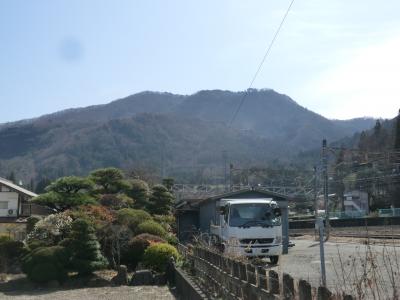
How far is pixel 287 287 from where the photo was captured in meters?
4.95

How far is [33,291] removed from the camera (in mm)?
16672

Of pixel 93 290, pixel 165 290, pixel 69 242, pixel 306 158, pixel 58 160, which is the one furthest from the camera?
pixel 58 160

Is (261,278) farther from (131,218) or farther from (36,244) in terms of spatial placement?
(131,218)

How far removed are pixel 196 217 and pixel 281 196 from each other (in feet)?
38.5

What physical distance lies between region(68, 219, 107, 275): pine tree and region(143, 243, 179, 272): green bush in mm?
1652

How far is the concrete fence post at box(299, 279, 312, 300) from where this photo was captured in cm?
439

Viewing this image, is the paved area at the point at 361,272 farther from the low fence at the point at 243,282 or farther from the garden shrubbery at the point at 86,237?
the garden shrubbery at the point at 86,237

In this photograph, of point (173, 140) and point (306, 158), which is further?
point (173, 140)

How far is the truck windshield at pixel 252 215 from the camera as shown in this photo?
19.0m

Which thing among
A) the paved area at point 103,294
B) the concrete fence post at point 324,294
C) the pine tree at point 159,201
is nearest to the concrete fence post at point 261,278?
the concrete fence post at point 324,294

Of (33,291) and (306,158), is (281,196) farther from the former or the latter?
(306,158)

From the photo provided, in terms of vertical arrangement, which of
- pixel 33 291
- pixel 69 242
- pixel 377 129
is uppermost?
pixel 377 129

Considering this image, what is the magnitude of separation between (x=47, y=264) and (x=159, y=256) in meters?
3.76

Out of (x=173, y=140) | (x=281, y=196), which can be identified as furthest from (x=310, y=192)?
(x=173, y=140)
